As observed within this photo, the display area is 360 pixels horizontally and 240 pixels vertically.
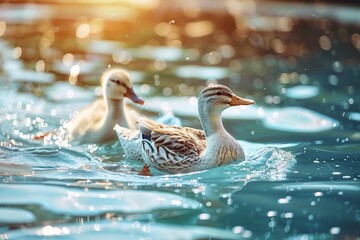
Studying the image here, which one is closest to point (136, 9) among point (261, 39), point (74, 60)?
point (261, 39)

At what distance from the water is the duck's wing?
0.24m

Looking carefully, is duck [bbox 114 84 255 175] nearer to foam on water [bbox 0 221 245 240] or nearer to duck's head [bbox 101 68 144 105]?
duck's head [bbox 101 68 144 105]

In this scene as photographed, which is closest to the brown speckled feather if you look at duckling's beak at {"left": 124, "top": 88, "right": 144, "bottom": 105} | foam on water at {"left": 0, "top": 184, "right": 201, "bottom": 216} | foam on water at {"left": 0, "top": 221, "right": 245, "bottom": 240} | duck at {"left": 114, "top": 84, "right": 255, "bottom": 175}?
duck at {"left": 114, "top": 84, "right": 255, "bottom": 175}

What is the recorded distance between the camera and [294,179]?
297 inches

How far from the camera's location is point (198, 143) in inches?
318

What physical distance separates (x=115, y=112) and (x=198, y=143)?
1664 mm

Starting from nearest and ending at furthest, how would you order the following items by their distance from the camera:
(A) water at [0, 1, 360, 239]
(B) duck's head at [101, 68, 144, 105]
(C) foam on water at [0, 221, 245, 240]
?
(C) foam on water at [0, 221, 245, 240] → (A) water at [0, 1, 360, 239] → (B) duck's head at [101, 68, 144, 105]

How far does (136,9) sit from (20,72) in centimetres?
652

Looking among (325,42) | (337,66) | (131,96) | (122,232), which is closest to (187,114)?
(131,96)

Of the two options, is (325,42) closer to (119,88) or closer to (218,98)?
(119,88)

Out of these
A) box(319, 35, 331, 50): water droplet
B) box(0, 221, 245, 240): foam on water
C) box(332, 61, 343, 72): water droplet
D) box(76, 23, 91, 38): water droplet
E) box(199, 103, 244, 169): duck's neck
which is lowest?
box(0, 221, 245, 240): foam on water

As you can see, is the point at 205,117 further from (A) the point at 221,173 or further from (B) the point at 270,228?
(B) the point at 270,228

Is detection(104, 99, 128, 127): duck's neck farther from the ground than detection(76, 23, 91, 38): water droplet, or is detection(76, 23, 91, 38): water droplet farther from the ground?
detection(76, 23, 91, 38): water droplet

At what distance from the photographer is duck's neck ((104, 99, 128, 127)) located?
9.43 m
